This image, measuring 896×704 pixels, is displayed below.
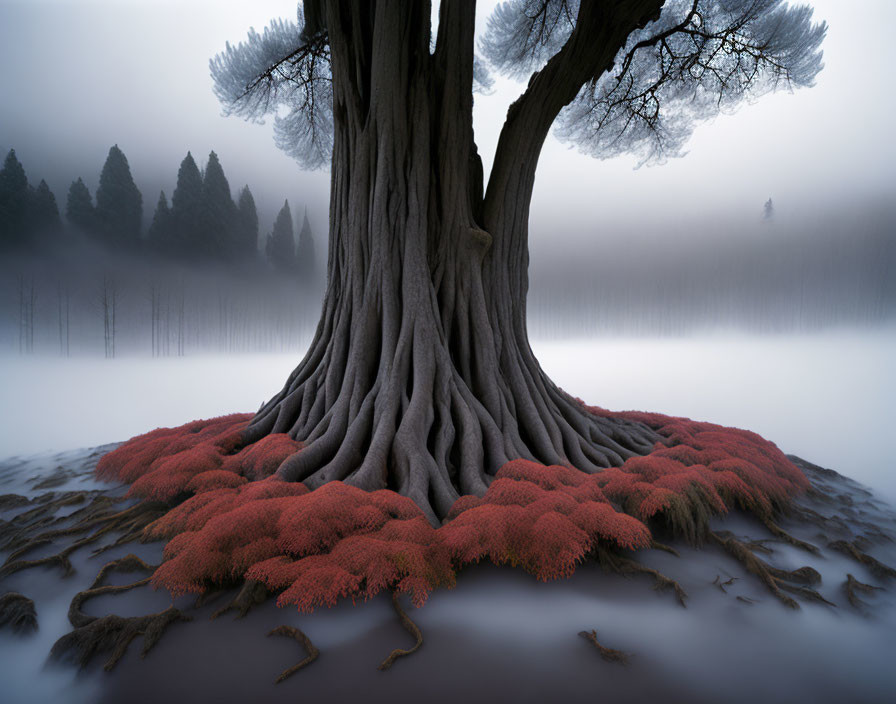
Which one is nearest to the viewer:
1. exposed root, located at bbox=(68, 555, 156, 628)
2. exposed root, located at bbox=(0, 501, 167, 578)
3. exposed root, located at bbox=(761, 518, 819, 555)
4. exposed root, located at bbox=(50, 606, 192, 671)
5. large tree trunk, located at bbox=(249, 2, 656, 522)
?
exposed root, located at bbox=(50, 606, 192, 671)

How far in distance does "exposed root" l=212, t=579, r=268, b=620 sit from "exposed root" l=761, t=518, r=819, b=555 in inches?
104

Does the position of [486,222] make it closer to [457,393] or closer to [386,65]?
[386,65]

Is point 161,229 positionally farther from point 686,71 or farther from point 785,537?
point 785,537

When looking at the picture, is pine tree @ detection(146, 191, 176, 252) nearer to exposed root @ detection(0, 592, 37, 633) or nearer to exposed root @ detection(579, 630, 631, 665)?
exposed root @ detection(0, 592, 37, 633)

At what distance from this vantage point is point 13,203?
600 cm

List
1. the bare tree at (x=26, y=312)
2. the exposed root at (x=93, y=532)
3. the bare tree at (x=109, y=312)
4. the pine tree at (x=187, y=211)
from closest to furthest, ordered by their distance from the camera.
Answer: the exposed root at (x=93, y=532) → the bare tree at (x=26, y=312) → the bare tree at (x=109, y=312) → the pine tree at (x=187, y=211)

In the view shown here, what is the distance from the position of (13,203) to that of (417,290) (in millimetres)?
7845

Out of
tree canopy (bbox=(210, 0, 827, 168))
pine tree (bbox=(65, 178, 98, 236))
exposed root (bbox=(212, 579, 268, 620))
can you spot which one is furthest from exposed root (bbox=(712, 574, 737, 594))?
pine tree (bbox=(65, 178, 98, 236))

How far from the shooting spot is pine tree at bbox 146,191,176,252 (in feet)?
27.7

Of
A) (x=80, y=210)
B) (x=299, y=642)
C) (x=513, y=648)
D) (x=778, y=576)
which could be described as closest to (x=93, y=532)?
(x=299, y=642)

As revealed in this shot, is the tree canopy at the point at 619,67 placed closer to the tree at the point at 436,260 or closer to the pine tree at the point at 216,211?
the tree at the point at 436,260

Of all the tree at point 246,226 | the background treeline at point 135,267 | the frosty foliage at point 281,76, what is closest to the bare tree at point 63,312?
the background treeline at point 135,267

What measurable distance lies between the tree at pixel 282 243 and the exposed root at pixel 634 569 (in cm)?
1215

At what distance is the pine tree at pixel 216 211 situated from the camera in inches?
368
